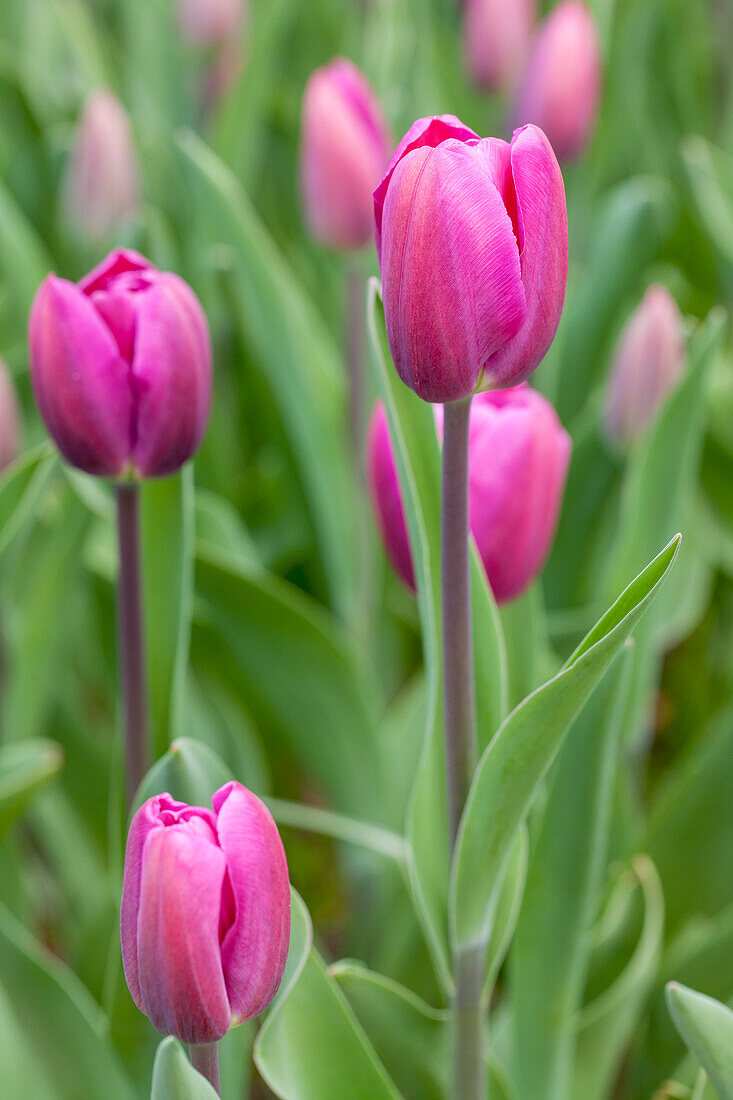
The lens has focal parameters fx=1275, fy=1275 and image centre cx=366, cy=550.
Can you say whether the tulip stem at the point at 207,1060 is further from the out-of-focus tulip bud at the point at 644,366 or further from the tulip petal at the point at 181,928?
the out-of-focus tulip bud at the point at 644,366

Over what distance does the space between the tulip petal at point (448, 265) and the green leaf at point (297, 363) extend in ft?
1.17

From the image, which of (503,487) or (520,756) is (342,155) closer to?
(503,487)

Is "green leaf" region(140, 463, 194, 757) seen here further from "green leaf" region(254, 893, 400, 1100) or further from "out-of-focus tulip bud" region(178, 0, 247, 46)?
"out-of-focus tulip bud" region(178, 0, 247, 46)

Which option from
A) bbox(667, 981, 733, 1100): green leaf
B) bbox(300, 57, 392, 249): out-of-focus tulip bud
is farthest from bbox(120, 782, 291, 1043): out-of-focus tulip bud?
bbox(300, 57, 392, 249): out-of-focus tulip bud

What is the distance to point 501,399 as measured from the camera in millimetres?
504

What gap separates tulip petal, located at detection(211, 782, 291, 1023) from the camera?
0.31 m

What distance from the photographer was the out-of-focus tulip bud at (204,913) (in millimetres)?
293

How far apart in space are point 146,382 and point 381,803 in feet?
1.27

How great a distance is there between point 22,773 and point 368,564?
0.32 metres

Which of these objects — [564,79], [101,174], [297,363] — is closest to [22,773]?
[297,363]

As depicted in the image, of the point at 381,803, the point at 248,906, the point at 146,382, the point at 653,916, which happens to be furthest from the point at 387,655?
the point at 248,906

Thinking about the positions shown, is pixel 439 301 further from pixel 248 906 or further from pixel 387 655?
pixel 387 655

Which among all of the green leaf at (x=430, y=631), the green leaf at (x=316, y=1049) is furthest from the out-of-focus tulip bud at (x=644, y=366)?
the green leaf at (x=316, y=1049)

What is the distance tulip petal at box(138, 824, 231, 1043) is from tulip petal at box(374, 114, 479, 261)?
0.51ft
